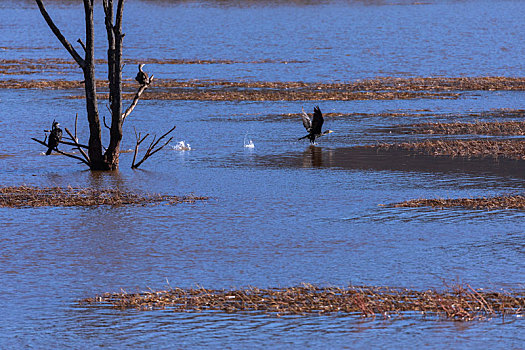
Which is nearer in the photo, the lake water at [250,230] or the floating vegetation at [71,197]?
the lake water at [250,230]

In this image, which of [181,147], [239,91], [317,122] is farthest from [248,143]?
[239,91]

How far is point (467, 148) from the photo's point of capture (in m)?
20.1

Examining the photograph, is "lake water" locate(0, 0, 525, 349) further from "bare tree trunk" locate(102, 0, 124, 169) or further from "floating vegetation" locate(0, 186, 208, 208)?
"bare tree trunk" locate(102, 0, 124, 169)

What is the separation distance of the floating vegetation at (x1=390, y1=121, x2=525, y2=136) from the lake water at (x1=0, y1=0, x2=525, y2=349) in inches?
35.3

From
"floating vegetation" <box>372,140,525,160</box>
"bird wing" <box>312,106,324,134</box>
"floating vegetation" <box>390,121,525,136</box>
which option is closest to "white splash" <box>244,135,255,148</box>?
"bird wing" <box>312,106,324,134</box>

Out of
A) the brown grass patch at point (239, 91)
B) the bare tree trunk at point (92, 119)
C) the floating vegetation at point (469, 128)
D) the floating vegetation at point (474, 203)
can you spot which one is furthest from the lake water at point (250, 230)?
the brown grass patch at point (239, 91)

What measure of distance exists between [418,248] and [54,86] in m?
23.5

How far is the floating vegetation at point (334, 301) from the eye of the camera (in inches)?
364

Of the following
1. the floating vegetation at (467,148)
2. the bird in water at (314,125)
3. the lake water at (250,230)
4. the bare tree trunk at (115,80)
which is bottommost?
the lake water at (250,230)

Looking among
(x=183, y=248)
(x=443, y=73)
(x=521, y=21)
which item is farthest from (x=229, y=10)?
(x=183, y=248)

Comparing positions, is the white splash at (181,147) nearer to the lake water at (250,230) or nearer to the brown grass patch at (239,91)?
the lake water at (250,230)

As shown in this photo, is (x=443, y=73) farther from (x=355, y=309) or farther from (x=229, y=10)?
(x=229, y=10)

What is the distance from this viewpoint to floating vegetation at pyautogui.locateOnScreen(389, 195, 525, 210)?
14.4 m

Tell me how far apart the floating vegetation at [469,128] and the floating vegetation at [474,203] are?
7.49 meters
